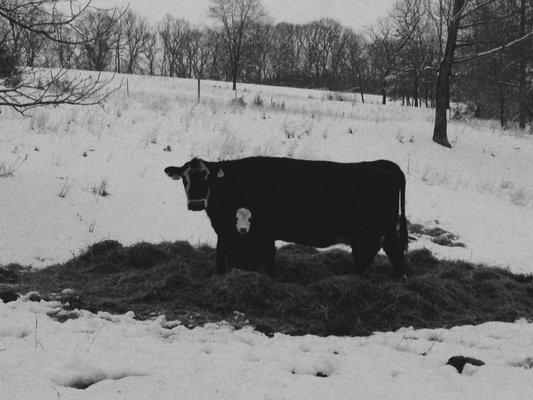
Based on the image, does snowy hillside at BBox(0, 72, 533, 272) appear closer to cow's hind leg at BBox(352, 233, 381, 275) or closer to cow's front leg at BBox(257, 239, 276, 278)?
cow's front leg at BBox(257, 239, 276, 278)

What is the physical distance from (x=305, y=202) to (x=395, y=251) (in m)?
1.22

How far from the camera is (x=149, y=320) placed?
4.21 m

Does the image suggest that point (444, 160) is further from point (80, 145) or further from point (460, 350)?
point (460, 350)

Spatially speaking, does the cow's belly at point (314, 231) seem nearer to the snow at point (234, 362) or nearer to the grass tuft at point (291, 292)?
the grass tuft at point (291, 292)

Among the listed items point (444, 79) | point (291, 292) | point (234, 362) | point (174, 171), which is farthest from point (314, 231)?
point (444, 79)

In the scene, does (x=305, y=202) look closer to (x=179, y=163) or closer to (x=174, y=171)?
(x=174, y=171)

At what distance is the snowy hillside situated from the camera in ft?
24.9

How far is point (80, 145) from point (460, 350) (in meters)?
9.73

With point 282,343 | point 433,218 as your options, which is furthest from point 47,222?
point 433,218

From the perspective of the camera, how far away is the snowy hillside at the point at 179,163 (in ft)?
24.9

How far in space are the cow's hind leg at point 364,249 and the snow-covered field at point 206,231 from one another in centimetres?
148

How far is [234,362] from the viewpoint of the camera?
3240mm

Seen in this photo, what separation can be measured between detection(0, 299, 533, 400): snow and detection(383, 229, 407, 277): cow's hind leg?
1.50 m

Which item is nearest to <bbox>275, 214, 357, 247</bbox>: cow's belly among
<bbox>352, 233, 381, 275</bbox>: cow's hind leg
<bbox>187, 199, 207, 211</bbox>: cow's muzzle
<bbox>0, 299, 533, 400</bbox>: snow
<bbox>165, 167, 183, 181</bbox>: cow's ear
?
<bbox>352, 233, 381, 275</bbox>: cow's hind leg
